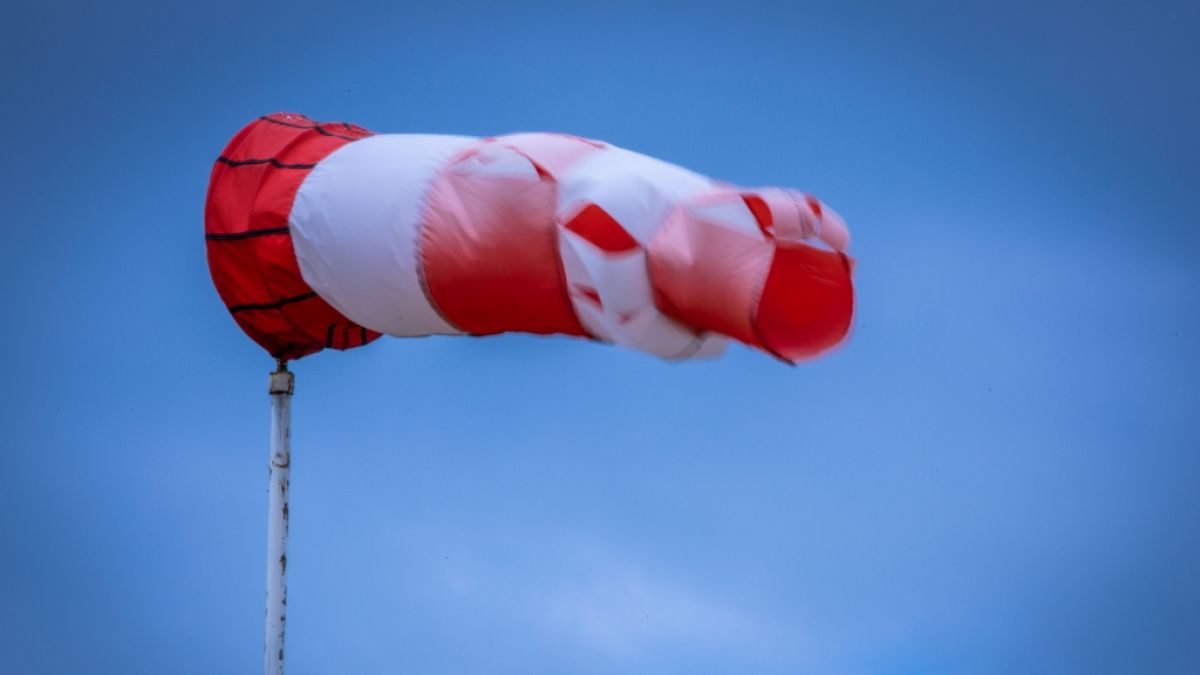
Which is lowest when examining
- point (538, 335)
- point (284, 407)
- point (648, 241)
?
point (284, 407)

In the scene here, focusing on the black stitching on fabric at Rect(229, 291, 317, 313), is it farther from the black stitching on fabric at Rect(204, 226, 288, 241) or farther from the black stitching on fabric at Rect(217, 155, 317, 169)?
the black stitching on fabric at Rect(217, 155, 317, 169)

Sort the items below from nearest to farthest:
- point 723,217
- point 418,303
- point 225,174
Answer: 1. point 723,217
2. point 418,303
3. point 225,174

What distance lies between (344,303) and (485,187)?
489mm

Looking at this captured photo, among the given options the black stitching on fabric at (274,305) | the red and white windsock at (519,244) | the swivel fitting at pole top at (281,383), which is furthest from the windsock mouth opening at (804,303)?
the swivel fitting at pole top at (281,383)

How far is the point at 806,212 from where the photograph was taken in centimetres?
268

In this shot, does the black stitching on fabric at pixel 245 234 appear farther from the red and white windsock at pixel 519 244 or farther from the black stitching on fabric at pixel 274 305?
the black stitching on fabric at pixel 274 305

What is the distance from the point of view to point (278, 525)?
3377mm

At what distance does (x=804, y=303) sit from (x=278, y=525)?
150 cm

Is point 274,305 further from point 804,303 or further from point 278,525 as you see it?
point 804,303

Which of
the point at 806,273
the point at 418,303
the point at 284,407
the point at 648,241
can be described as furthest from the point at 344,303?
the point at 806,273

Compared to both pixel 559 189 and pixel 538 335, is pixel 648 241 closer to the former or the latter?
pixel 559 189

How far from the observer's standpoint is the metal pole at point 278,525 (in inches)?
132

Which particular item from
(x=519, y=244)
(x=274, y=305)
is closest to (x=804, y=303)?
(x=519, y=244)

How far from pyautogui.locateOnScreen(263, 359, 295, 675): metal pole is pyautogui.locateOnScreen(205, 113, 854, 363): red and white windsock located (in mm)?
251
